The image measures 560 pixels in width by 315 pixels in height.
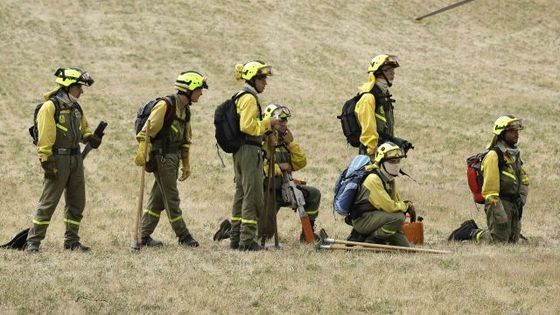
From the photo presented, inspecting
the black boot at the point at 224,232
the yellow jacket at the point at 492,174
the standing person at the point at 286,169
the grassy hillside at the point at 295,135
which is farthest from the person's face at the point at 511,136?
the black boot at the point at 224,232

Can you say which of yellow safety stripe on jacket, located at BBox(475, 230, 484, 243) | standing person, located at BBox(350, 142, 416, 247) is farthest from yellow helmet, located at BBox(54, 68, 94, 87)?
yellow safety stripe on jacket, located at BBox(475, 230, 484, 243)

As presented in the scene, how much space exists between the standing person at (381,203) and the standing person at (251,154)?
4.21ft

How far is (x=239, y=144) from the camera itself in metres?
13.5

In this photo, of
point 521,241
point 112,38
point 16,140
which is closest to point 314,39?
point 112,38

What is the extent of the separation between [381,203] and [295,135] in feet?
49.8

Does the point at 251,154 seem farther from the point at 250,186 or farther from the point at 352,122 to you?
the point at 352,122

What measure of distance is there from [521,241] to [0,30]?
32416 millimetres

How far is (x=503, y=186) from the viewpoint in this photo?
15188mm

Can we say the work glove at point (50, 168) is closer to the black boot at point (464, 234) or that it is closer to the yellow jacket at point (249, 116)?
the yellow jacket at point (249, 116)

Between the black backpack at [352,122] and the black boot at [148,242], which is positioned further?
the black backpack at [352,122]

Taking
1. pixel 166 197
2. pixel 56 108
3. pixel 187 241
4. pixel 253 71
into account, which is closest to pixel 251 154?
pixel 253 71

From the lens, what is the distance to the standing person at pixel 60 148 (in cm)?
1306

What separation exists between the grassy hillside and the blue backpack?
0.75 metres

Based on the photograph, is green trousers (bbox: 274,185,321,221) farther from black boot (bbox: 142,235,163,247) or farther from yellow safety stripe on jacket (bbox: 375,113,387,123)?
black boot (bbox: 142,235,163,247)
